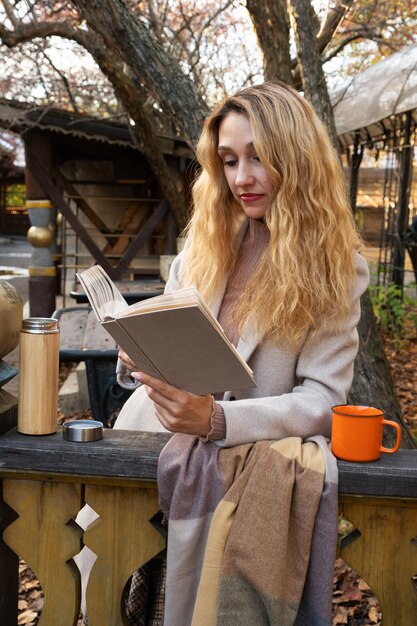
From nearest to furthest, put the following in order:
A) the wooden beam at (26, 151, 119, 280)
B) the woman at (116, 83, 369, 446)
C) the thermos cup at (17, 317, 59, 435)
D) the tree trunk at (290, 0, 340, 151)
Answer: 1. the thermos cup at (17, 317, 59, 435)
2. the woman at (116, 83, 369, 446)
3. the tree trunk at (290, 0, 340, 151)
4. the wooden beam at (26, 151, 119, 280)

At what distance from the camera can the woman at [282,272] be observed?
2.11m

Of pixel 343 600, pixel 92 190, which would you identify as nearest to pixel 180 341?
pixel 343 600

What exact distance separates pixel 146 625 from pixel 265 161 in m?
1.45

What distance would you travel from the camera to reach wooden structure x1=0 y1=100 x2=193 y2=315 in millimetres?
9148

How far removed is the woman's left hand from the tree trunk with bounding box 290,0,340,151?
9.58 ft

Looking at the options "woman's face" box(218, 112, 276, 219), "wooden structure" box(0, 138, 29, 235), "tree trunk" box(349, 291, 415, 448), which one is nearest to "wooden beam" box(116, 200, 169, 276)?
"tree trunk" box(349, 291, 415, 448)

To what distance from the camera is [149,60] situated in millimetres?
4281

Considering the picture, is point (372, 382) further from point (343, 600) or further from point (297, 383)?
point (297, 383)

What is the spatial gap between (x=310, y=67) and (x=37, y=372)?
127 inches

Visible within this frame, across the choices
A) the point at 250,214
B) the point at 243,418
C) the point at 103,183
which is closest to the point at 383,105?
the point at 103,183

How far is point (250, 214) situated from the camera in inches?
93.4

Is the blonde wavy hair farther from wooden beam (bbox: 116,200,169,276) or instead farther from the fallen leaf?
wooden beam (bbox: 116,200,169,276)

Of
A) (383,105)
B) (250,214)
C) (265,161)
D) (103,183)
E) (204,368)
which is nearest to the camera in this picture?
(204,368)

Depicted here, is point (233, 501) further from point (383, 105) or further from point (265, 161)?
point (383, 105)
